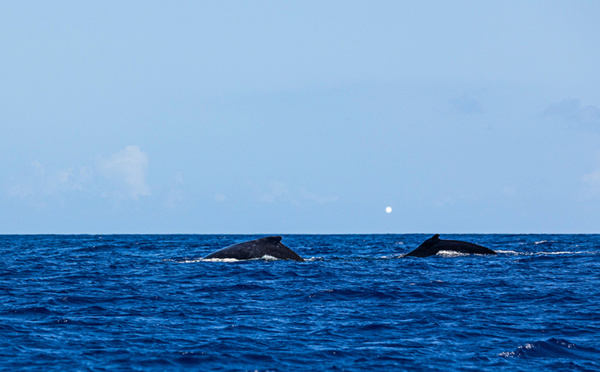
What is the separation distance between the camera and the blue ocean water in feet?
35.2

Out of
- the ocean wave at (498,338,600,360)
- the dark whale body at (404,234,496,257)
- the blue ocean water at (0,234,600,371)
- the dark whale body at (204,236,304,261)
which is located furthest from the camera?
the dark whale body at (404,234,496,257)

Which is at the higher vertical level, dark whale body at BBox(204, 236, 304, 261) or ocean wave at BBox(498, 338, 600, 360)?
dark whale body at BBox(204, 236, 304, 261)

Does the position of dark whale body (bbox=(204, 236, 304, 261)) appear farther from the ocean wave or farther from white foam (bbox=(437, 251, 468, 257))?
the ocean wave

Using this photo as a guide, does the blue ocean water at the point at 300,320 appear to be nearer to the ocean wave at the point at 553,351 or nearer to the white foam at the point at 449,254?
the ocean wave at the point at 553,351

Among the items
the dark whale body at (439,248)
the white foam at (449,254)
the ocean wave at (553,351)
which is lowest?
Answer: the ocean wave at (553,351)

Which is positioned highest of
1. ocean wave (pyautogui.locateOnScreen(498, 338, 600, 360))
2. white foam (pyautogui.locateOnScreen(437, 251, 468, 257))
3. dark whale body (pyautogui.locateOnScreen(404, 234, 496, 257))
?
dark whale body (pyautogui.locateOnScreen(404, 234, 496, 257))

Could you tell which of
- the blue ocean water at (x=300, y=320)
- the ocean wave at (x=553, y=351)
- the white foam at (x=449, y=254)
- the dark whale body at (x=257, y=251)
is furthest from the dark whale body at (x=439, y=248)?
the ocean wave at (x=553, y=351)

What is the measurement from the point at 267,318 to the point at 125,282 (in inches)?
338

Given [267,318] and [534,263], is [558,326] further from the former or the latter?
[534,263]

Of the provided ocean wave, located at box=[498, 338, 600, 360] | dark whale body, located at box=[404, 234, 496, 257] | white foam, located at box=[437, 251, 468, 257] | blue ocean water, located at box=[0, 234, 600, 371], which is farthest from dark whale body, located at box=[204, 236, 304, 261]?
ocean wave, located at box=[498, 338, 600, 360]

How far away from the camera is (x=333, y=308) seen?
52.6 feet

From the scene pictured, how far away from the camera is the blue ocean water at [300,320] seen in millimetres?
10742

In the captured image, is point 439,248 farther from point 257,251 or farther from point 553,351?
point 553,351

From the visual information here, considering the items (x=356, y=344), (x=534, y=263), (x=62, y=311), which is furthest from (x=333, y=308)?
(x=534, y=263)
